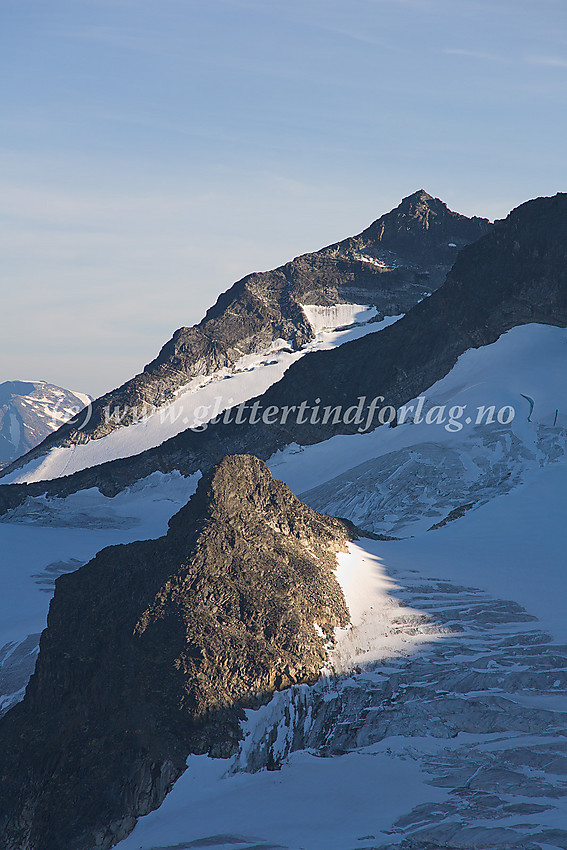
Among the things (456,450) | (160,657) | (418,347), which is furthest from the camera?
(418,347)

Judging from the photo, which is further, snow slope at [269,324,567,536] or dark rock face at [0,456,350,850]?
snow slope at [269,324,567,536]

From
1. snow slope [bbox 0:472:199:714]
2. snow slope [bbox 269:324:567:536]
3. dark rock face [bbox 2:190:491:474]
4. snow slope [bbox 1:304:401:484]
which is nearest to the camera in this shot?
snow slope [bbox 0:472:199:714]

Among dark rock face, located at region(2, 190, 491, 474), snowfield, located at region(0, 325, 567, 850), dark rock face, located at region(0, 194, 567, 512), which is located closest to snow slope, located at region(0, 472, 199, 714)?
snowfield, located at region(0, 325, 567, 850)

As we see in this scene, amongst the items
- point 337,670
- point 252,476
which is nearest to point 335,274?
point 252,476

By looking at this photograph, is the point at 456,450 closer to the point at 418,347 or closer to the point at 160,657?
the point at 418,347

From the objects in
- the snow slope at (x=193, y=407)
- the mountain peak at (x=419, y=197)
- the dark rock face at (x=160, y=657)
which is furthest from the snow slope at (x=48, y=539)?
the mountain peak at (x=419, y=197)

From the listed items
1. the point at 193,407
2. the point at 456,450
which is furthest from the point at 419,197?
the point at 456,450

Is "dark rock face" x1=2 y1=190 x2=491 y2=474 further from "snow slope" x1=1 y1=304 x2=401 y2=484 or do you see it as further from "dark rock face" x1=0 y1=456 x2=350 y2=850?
"dark rock face" x1=0 y1=456 x2=350 y2=850
